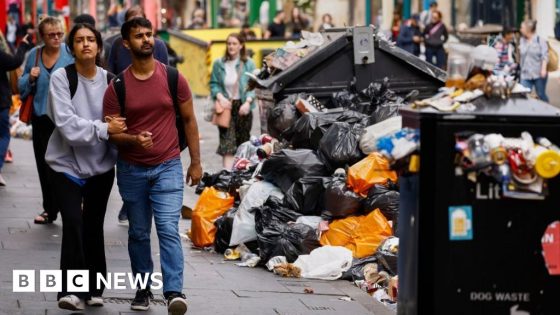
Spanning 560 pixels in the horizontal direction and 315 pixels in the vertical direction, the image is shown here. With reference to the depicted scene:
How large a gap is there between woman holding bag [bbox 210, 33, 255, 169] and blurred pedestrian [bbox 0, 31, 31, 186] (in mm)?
2467

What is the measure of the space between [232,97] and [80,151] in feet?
27.0

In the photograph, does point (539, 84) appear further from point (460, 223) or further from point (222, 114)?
point (460, 223)

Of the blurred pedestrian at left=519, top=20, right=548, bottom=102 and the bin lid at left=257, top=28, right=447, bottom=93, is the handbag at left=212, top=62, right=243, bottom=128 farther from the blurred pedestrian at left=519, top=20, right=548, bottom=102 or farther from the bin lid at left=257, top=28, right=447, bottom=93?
the blurred pedestrian at left=519, top=20, right=548, bottom=102

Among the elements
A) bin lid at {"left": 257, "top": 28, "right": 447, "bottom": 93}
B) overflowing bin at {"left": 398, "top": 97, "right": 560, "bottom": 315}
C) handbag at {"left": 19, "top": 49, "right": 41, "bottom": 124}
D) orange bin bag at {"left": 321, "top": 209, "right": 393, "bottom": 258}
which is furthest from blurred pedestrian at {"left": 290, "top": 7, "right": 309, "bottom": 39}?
overflowing bin at {"left": 398, "top": 97, "right": 560, "bottom": 315}

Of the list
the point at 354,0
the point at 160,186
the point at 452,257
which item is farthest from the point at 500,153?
the point at 354,0

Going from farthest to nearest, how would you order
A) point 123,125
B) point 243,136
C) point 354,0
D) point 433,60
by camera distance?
1. point 354,0
2. point 433,60
3. point 243,136
4. point 123,125

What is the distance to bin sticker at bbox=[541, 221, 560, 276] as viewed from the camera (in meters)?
6.48

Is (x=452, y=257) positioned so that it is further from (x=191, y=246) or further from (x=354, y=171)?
(x=191, y=246)

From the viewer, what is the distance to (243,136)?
54.1ft

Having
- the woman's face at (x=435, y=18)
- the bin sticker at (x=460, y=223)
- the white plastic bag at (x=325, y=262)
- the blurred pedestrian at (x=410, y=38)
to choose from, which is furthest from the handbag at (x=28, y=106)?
the blurred pedestrian at (x=410, y=38)

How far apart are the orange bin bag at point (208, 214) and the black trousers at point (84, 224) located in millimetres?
2819

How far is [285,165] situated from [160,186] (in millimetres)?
3098

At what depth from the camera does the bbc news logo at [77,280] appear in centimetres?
834

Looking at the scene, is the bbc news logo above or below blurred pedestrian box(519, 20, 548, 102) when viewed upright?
above
